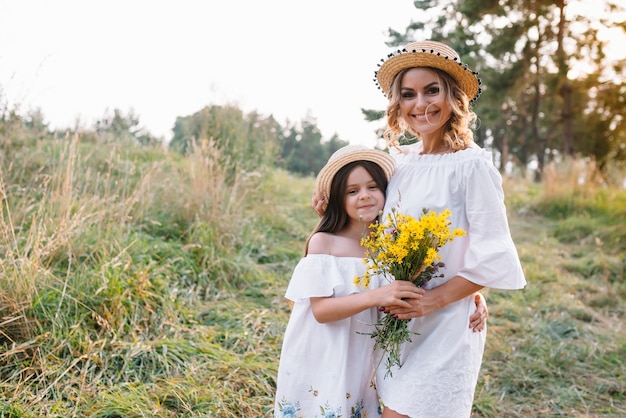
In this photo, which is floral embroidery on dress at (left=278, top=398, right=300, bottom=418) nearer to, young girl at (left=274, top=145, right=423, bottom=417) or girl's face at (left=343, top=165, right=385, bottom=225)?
young girl at (left=274, top=145, right=423, bottom=417)

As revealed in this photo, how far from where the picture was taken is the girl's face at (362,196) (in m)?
2.05

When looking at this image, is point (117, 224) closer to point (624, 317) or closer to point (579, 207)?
point (624, 317)

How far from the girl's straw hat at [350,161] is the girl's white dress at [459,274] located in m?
0.21

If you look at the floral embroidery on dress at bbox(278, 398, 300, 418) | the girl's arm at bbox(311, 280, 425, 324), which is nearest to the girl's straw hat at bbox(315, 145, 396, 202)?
the girl's arm at bbox(311, 280, 425, 324)

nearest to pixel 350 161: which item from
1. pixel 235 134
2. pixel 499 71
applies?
pixel 235 134

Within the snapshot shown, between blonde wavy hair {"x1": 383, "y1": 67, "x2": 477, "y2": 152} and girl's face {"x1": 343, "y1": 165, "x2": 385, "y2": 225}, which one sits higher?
blonde wavy hair {"x1": 383, "y1": 67, "x2": 477, "y2": 152}

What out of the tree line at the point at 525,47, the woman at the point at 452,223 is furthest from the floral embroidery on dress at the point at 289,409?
the tree line at the point at 525,47

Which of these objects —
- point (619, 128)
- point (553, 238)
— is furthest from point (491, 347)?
point (619, 128)

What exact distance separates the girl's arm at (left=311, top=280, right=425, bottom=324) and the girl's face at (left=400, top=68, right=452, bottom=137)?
642mm

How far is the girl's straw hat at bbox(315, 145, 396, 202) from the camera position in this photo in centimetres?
209

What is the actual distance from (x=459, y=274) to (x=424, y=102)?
0.65 metres

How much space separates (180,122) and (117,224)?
3.47m

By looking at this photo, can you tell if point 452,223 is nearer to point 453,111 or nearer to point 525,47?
point 453,111

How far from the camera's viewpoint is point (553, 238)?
25.2 feet
